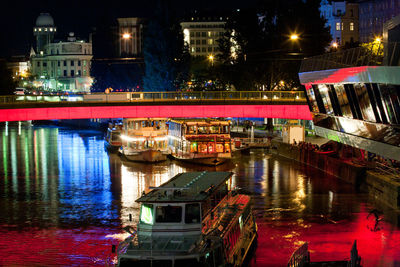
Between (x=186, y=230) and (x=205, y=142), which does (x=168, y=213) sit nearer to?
(x=186, y=230)

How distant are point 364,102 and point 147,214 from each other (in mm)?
18602

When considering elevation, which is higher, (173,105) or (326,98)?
(326,98)

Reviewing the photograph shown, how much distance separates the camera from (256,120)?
12594cm

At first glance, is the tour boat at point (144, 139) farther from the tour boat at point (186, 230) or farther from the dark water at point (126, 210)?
the tour boat at point (186, 230)

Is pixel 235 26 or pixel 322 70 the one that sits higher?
pixel 235 26

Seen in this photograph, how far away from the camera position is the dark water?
108 ft

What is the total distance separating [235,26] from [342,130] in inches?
2472

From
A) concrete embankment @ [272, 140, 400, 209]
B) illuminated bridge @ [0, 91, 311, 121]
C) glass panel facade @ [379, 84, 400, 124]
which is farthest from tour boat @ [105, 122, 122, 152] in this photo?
glass panel facade @ [379, 84, 400, 124]

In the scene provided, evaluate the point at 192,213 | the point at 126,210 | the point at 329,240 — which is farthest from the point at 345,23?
the point at 192,213

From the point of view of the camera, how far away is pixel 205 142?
68312 millimetres

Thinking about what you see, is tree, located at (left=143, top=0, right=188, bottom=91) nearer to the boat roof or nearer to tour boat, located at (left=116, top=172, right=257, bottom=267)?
the boat roof

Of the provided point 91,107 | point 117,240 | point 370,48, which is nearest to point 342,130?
point 370,48

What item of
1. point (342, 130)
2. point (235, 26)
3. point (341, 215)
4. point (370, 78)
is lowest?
point (341, 215)

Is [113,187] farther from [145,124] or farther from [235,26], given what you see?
[235,26]
